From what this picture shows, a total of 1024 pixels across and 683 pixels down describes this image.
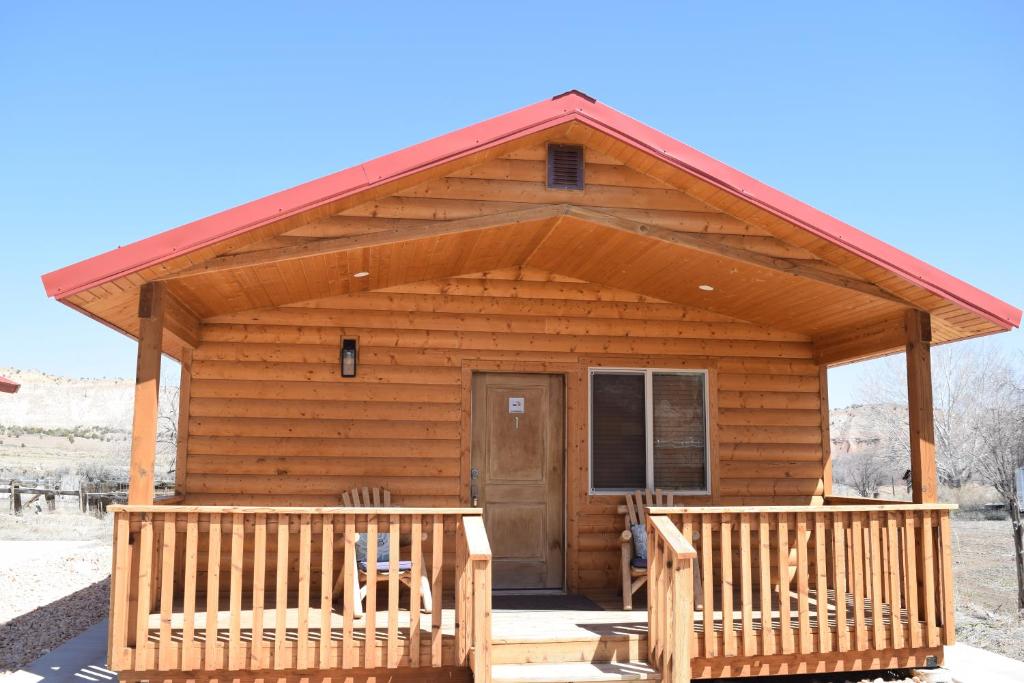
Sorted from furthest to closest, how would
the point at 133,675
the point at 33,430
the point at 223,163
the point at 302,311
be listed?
the point at 33,430 → the point at 223,163 → the point at 302,311 → the point at 133,675

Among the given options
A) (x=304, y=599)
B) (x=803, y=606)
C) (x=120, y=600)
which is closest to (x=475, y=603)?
(x=304, y=599)

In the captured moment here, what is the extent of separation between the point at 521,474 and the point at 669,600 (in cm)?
259

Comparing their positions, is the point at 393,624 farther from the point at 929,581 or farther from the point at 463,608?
the point at 929,581

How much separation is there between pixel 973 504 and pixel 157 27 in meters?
22.0

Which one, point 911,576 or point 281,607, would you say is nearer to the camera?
point 281,607

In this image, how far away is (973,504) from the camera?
22047 mm

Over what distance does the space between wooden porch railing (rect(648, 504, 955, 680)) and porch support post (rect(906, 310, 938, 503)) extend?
8.5 inches

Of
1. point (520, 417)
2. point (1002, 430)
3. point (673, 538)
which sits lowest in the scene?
point (673, 538)

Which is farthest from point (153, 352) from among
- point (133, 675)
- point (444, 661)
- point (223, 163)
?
point (223, 163)

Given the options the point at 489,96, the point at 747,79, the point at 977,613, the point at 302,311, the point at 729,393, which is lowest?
the point at 977,613

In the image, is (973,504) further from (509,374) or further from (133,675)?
(133,675)

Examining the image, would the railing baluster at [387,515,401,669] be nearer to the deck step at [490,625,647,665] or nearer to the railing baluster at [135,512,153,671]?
the deck step at [490,625,647,665]

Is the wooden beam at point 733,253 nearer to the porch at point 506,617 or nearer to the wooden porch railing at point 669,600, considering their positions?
the porch at point 506,617

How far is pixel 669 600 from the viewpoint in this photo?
16.9 feet
